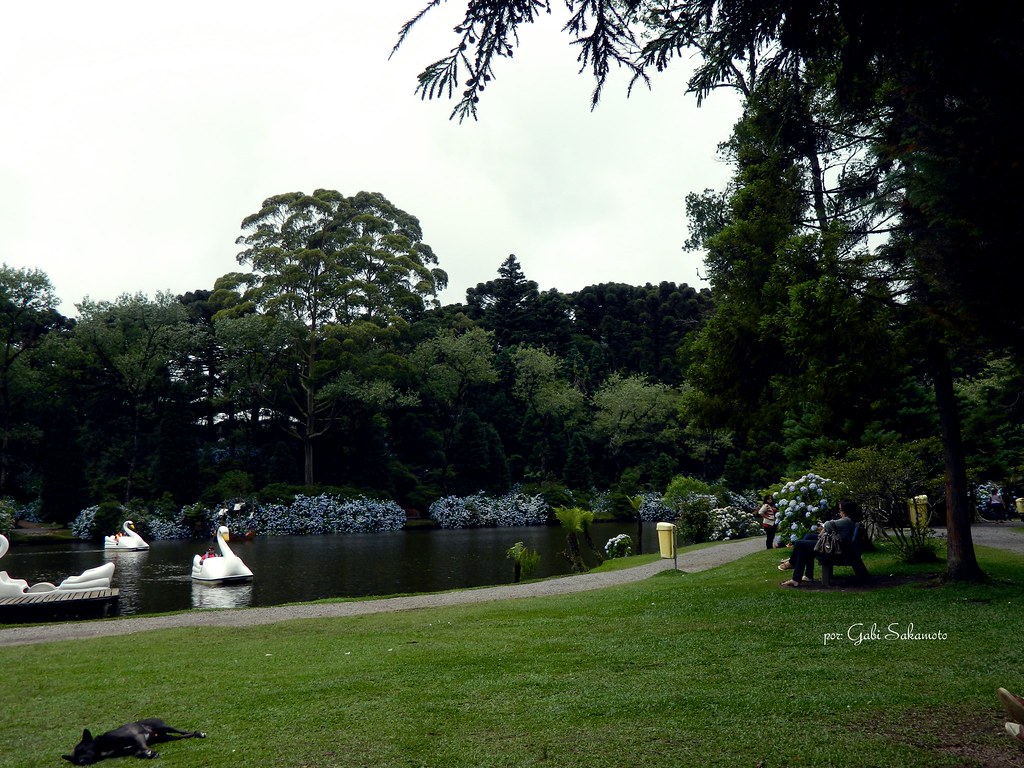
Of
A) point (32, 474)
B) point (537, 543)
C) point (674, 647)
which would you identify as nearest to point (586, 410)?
point (537, 543)

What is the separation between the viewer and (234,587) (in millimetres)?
18078

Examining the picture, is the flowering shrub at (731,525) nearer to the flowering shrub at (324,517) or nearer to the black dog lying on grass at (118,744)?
the flowering shrub at (324,517)

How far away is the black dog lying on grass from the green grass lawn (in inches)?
7.0

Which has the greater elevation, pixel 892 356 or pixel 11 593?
pixel 892 356

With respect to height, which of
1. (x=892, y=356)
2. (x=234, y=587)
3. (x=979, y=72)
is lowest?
(x=234, y=587)

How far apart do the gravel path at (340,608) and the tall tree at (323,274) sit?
3245 cm

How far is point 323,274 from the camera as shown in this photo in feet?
154

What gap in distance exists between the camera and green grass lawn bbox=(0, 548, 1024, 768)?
429 cm

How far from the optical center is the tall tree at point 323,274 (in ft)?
151

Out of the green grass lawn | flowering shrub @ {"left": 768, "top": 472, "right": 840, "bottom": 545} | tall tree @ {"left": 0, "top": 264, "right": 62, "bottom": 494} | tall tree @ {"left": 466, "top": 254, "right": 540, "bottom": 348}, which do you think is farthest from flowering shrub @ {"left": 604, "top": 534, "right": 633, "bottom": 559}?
tall tree @ {"left": 466, "top": 254, "right": 540, "bottom": 348}

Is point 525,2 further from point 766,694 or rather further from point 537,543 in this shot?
point 537,543

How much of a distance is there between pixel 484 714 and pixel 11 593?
1300 centimetres

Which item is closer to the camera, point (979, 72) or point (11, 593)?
point (979, 72)

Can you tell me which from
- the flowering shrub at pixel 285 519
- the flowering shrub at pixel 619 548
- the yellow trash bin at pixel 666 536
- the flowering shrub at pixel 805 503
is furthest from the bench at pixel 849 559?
the flowering shrub at pixel 285 519
